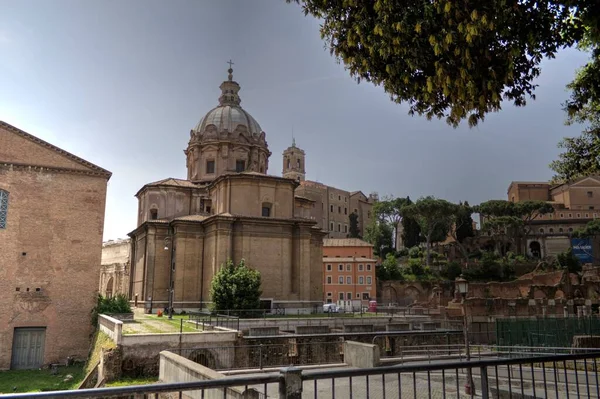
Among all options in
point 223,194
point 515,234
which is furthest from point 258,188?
point 515,234

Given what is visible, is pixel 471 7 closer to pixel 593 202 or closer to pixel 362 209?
pixel 593 202

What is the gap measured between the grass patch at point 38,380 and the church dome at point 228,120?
2856 centimetres

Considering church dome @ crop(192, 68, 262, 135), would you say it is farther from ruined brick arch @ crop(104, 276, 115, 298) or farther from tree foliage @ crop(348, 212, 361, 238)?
tree foliage @ crop(348, 212, 361, 238)

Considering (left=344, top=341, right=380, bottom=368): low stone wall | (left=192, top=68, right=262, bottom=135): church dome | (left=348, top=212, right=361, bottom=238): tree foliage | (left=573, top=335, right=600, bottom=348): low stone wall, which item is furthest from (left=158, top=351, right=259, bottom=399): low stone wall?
(left=348, top=212, right=361, bottom=238): tree foliage

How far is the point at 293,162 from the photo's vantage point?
342 feet

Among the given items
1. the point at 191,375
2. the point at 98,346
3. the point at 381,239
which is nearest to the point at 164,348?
the point at 98,346

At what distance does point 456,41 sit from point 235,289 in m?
29.1

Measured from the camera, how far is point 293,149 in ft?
344

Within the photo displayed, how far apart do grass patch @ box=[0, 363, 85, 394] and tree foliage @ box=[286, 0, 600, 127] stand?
21227 millimetres

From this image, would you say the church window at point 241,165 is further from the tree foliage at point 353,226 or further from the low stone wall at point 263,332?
the tree foliage at point 353,226

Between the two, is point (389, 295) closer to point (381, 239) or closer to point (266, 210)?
point (381, 239)

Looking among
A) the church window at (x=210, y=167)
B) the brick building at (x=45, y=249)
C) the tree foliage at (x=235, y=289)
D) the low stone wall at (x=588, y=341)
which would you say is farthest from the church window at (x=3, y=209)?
the low stone wall at (x=588, y=341)

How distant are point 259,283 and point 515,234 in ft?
170

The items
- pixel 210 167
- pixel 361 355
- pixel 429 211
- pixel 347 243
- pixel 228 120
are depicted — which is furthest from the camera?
pixel 429 211
